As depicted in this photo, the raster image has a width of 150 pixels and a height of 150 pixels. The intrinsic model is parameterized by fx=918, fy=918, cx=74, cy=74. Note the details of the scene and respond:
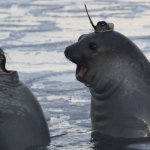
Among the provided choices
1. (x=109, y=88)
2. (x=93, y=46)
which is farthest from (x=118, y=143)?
(x=93, y=46)

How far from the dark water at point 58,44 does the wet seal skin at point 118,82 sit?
257 millimetres

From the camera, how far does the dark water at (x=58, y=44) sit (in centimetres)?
935

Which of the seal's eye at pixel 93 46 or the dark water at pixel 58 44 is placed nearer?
the seal's eye at pixel 93 46

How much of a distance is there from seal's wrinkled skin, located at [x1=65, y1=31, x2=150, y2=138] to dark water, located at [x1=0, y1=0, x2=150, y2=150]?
11.1 inches

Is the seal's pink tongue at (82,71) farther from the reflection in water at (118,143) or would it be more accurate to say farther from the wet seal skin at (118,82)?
the reflection in water at (118,143)

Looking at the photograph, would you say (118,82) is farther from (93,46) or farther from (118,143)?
(118,143)

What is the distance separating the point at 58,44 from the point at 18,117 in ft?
23.6

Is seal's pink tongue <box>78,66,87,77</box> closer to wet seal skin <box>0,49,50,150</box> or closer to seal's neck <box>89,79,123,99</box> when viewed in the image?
seal's neck <box>89,79,123,99</box>

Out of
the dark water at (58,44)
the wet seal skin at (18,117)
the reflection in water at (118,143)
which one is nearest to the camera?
the wet seal skin at (18,117)

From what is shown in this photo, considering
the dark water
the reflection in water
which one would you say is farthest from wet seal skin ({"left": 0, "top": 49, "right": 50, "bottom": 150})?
the reflection in water

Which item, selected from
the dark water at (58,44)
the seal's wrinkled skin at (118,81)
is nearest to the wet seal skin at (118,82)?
the seal's wrinkled skin at (118,81)

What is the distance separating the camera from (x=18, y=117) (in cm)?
752

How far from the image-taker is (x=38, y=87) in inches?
442

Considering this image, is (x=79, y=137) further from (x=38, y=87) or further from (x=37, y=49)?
(x=37, y=49)
